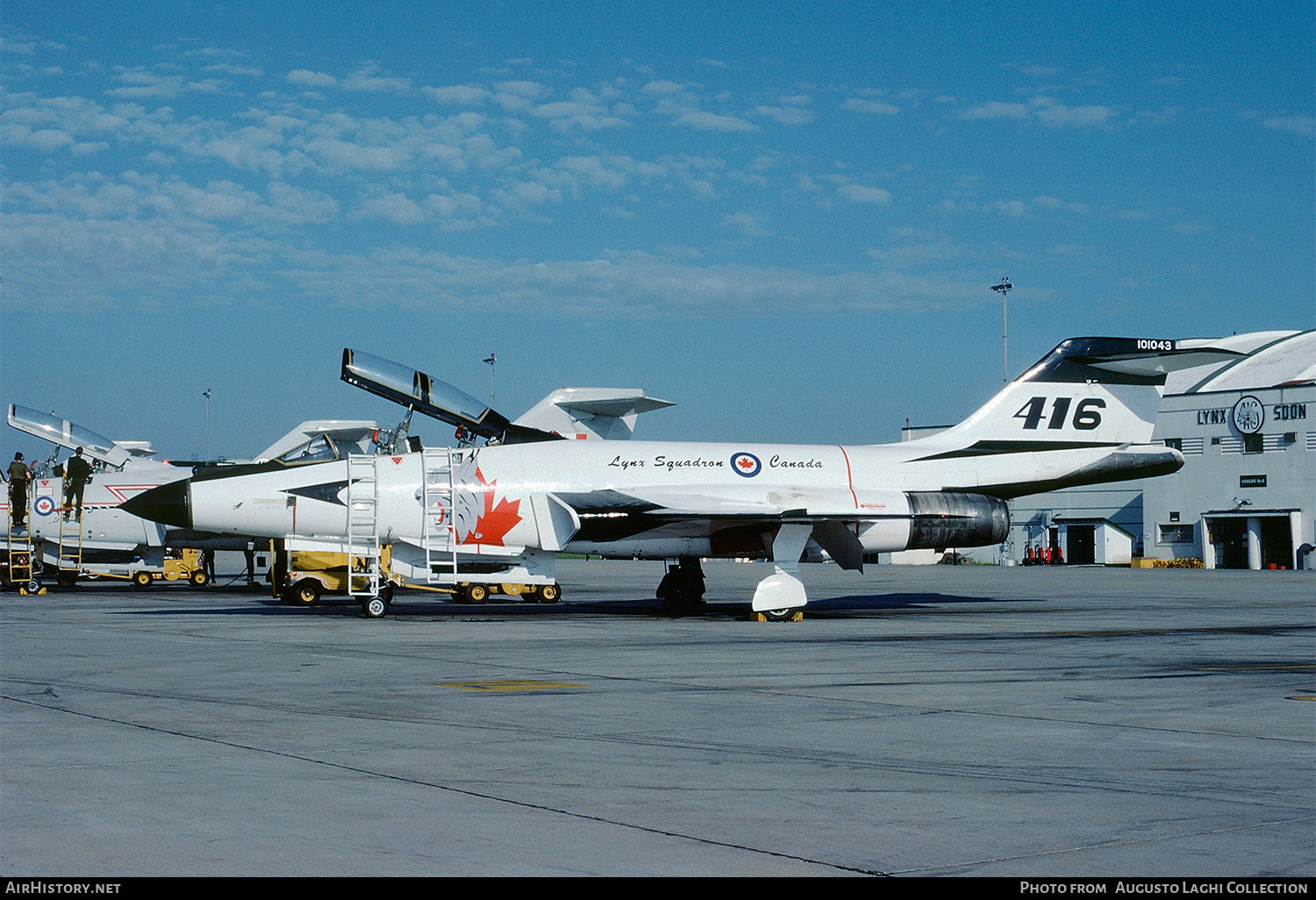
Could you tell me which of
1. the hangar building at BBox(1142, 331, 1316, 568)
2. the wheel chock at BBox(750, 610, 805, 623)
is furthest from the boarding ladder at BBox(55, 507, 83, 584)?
the hangar building at BBox(1142, 331, 1316, 568)

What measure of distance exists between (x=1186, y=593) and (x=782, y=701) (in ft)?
78.6

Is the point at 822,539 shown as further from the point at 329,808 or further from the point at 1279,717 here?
the point at 329,808

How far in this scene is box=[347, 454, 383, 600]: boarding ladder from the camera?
19.1 meters

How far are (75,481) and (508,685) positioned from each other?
21.3 meters

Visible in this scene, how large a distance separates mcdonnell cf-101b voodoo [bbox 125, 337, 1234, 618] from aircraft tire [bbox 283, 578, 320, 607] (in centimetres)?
232

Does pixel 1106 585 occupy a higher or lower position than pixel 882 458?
lower

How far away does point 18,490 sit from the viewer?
27.9 m

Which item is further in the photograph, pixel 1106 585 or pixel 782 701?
pixel 1106 585

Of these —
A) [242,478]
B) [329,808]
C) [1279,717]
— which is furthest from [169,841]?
[242,478]

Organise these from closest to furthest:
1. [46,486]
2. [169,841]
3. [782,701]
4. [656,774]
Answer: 1. [169,841]
2. [656,774]
3. [782,701]
4. [46,486]

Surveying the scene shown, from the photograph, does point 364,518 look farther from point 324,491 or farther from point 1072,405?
point 1072,405

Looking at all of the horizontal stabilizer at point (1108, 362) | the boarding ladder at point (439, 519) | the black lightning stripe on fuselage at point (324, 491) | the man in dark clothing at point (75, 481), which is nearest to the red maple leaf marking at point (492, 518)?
the boarding ladder at point (439, 519)

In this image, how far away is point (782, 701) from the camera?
31.8 ft

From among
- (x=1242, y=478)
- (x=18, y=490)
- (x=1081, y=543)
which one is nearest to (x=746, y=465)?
(x=18, y=490)
